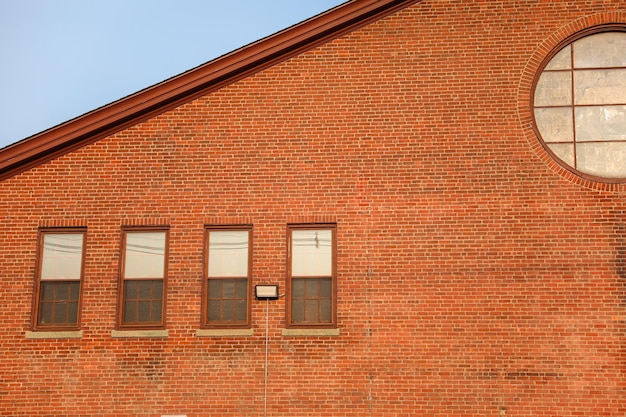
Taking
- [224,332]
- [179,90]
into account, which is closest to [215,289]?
[224,332]

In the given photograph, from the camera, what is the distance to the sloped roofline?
56.7 ft

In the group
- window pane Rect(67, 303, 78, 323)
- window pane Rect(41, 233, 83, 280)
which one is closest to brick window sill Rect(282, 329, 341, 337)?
window pane Rect(67, 303, 78, 323)

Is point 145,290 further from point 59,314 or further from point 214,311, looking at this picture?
point 59,314

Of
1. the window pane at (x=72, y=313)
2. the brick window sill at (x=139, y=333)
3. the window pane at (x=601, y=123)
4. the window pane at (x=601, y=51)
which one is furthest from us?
the window pane at (x=601, y=51)

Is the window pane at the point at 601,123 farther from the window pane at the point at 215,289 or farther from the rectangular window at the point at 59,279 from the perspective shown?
the rectangular window at the point at 59,279

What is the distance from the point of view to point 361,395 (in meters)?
16.1

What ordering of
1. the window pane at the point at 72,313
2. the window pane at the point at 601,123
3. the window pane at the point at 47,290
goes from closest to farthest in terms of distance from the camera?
the window pane at the point at 72,313, the window pane at the point at 47,290, the window pane at the point at 601,123

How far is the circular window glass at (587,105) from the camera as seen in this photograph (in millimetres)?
17000

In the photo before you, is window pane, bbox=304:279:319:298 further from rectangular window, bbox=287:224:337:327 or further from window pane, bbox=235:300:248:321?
window pane, bbox=235:300:248:321

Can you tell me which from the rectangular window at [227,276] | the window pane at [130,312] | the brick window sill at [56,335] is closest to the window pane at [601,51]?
the rectangular window at [227,276]

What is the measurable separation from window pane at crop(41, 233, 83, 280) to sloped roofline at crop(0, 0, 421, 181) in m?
1.56

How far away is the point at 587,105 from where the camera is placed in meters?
17.2

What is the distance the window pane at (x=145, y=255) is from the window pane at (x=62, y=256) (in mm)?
954

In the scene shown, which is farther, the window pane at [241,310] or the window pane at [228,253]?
the window pane at [228,253]
